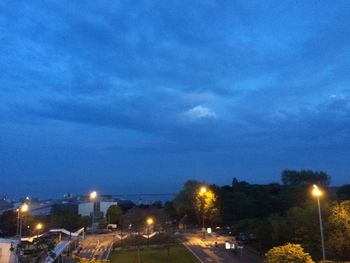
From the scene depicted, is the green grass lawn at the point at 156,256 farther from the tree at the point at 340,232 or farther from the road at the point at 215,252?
the tree at the point at 340,232

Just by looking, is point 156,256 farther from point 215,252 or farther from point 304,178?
point 304,178

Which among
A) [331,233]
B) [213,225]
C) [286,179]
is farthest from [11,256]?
[286,179]

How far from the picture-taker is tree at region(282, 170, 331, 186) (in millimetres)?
102944

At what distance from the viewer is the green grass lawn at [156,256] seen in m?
53.4

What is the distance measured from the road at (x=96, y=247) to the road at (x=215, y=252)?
506 inches

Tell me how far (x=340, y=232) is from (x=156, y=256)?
25.1 metres

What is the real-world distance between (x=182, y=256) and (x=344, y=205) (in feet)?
74.9

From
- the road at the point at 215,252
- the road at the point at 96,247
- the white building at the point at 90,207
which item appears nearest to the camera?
the road at the point at 215,252

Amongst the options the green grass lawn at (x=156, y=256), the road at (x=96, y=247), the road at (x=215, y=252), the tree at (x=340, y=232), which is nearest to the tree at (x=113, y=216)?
the road at (x=96, y=247)

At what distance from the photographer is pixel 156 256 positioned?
5634 centimetres

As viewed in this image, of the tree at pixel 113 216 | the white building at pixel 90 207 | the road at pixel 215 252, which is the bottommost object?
the road at pixel 215 252

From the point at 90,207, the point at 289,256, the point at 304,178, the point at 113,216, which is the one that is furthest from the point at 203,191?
the point at 289,256

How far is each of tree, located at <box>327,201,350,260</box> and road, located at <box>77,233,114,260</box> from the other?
2979 centimetres

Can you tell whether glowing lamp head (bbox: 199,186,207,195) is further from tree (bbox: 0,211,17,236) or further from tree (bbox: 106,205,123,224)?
tree (bbox: 0,211,17,236)
